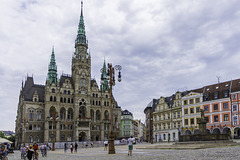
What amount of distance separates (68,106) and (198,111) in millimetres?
40473

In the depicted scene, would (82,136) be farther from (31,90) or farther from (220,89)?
(220,89)

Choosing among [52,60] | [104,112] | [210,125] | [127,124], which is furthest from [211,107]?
[127,124]

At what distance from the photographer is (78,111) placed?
83.2m

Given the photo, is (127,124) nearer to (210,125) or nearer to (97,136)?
(97,136)

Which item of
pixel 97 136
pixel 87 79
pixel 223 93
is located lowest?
pixel 97 136

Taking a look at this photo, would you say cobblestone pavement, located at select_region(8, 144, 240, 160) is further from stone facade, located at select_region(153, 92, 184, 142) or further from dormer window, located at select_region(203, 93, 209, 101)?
stone facade, located at select_region(153, 92, 184, 142)

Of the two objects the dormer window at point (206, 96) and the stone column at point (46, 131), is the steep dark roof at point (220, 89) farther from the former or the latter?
the stone column at point (46, 131)

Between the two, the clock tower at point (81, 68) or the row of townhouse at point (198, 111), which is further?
the clock tower at point (81, 68)

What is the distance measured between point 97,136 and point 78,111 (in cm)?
1173

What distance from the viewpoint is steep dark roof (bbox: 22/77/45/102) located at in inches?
3179

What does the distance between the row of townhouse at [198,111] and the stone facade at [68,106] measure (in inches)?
713

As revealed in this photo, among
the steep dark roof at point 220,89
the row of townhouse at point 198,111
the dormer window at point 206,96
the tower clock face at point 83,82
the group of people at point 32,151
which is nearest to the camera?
the group of people at point 32,151

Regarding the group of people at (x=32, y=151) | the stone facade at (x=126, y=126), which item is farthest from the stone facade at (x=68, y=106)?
the group of people at (x=32, y=151)

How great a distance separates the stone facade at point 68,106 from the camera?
7769 centimetres
